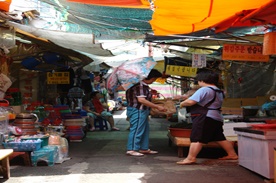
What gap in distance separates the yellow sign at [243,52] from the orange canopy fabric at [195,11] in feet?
9.60

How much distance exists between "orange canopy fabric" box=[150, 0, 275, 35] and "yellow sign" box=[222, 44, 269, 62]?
2.93 metres

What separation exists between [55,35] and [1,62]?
5.15ft

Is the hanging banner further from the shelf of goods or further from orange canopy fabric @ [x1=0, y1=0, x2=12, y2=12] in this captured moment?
orange canopy fabric @ [x1=0, y1=0, x2=12, y2=12]

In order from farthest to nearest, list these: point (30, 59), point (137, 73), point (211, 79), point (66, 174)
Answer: point (30, 59) < point (137, 73) < point (211, 79) < point (66, 174)

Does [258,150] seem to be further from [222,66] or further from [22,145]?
[222,66]

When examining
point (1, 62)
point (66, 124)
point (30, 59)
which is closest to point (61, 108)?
point (66, 124)

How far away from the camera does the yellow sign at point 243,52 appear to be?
10.1m

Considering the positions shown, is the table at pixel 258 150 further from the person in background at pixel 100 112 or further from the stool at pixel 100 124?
the stool at pixel 100 124

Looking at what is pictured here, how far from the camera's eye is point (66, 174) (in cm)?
708

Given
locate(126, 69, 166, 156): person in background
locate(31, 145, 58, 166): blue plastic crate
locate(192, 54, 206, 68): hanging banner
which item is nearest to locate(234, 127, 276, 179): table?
locate(126, 69, 166, 156): person in background

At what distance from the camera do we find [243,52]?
33.3 feet

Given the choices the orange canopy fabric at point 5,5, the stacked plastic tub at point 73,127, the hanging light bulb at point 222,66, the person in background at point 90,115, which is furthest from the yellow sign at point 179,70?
the orange canopy fabric at point 5,5

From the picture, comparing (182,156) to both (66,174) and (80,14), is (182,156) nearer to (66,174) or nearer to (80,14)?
(66,174)

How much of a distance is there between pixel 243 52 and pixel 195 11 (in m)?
4.68
